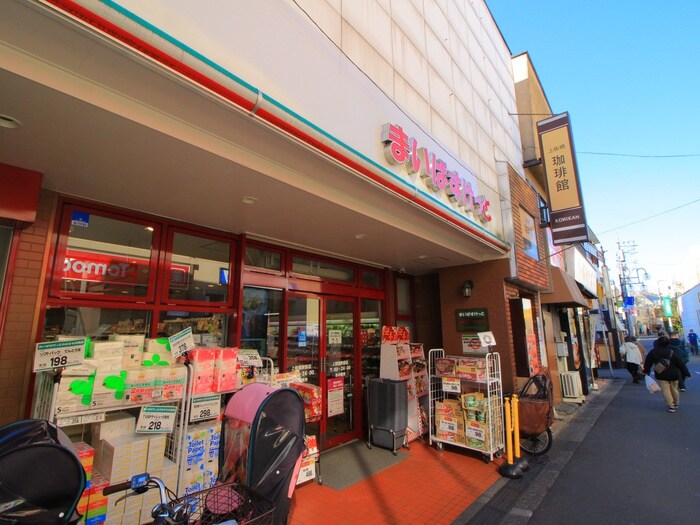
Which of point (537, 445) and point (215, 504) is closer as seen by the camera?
point (215, 504)

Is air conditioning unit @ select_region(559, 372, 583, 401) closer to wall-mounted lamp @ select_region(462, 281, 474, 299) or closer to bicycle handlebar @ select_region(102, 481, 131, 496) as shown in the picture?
wall-mounted lamp @ select_region(462, 281, 474, 299)

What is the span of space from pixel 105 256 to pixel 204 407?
1896 mm

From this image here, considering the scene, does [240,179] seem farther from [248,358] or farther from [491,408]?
[491,408]

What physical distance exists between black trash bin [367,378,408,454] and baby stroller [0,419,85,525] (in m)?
4.87

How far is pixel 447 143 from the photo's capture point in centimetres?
643

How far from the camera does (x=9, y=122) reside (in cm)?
243

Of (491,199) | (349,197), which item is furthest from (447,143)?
(349,197)

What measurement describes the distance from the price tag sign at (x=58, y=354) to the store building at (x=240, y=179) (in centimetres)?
55

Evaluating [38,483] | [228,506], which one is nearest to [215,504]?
[228,506]

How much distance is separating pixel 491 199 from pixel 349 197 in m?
4.64

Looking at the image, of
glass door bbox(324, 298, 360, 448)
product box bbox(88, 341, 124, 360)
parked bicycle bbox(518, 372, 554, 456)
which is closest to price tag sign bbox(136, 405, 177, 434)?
product box bbox(88, 341, 124, 360)

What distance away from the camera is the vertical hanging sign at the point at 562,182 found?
27.8 ft

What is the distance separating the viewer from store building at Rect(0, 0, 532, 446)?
7.44ft

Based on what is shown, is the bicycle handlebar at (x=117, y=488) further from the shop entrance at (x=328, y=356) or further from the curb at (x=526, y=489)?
the shop entrance at (x=328, y=356)
